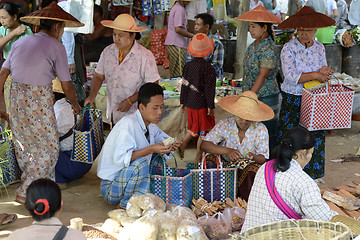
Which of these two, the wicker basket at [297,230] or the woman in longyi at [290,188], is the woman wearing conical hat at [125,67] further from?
the wicker basket at [297,230]

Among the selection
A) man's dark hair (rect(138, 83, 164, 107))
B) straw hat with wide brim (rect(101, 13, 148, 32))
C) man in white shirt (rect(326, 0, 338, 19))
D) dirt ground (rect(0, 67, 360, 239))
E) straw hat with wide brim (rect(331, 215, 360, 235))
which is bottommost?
dirt ground (rect(0, 67, 360, 239))

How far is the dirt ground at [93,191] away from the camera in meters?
4.29

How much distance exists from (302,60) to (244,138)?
3.82 feet

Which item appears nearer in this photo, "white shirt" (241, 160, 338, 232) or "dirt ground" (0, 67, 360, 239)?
"white shirt" (241, 160, 338, 232)

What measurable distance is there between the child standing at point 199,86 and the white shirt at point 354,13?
266 inches

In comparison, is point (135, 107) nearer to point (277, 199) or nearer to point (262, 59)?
point (262, 59)

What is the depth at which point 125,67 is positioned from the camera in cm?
472

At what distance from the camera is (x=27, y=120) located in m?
4.36

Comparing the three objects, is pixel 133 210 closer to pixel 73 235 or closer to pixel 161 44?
pixel 73 235

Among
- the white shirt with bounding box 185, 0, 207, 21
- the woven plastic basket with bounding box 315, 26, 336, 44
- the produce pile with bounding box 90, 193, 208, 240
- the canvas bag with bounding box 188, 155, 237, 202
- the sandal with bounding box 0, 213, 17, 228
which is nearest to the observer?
the produce pile with bounding box 90, 193, 208, 240

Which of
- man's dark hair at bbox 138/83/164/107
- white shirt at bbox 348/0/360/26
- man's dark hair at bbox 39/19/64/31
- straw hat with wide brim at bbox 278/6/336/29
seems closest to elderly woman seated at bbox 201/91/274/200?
man's dark hair at bbox 138/83/164/107

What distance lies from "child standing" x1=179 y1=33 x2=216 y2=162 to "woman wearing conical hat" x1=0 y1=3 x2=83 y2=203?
1582 millimetres

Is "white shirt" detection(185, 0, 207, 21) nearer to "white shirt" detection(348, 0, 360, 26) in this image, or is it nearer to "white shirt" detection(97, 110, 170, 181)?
"white shirt" detection(348, 0, 360, 26)

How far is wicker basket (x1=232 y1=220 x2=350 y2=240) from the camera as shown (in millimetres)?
2699
